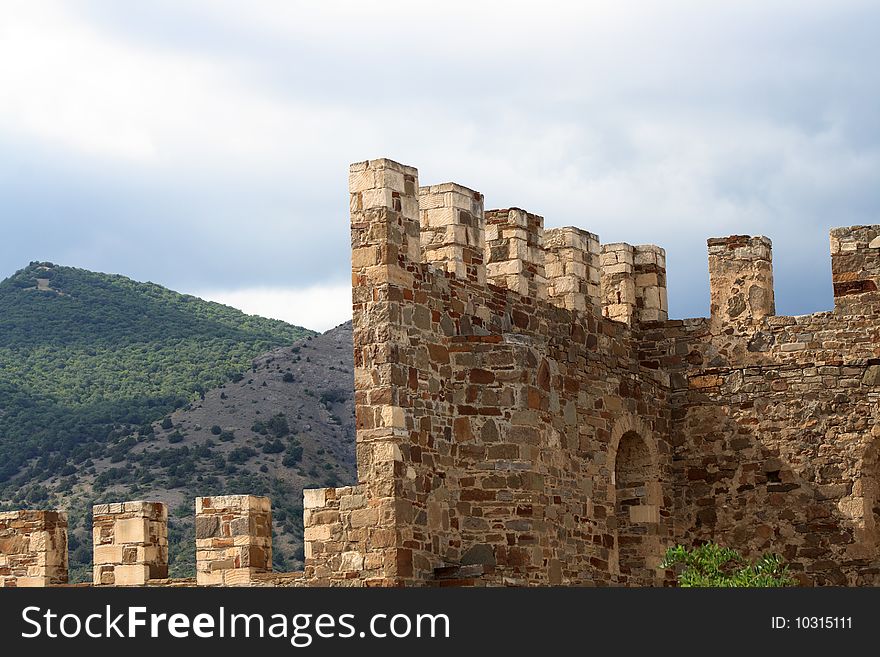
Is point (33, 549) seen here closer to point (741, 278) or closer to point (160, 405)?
point (741, 278)

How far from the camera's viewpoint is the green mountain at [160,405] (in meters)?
43.3

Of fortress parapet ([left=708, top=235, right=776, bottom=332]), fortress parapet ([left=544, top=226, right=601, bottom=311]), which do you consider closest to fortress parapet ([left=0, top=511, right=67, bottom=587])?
fortress parapet ([left=544, top=226, right=601, bottom=311])

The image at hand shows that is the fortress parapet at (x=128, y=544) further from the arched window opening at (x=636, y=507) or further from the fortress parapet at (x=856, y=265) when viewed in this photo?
the fortress parapet at (x=856, y=265)

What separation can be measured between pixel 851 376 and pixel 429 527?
20.4ft

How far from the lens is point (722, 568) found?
929 inches

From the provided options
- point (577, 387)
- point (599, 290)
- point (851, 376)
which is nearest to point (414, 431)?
point (577, 387)

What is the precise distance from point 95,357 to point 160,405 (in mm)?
6215

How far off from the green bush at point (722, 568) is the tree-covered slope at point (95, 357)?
82.3 ft

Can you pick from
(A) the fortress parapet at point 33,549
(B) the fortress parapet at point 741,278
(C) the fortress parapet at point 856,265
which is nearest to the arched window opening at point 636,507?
(B) the fortress parapet at point 741,278

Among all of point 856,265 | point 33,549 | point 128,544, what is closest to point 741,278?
point 856,265

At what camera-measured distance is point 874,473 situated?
2325 centimetres

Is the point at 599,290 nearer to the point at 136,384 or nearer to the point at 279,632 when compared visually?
the point at 279,632

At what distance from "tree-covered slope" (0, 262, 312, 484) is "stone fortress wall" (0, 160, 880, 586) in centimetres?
2445

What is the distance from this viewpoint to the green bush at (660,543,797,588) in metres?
21.0
